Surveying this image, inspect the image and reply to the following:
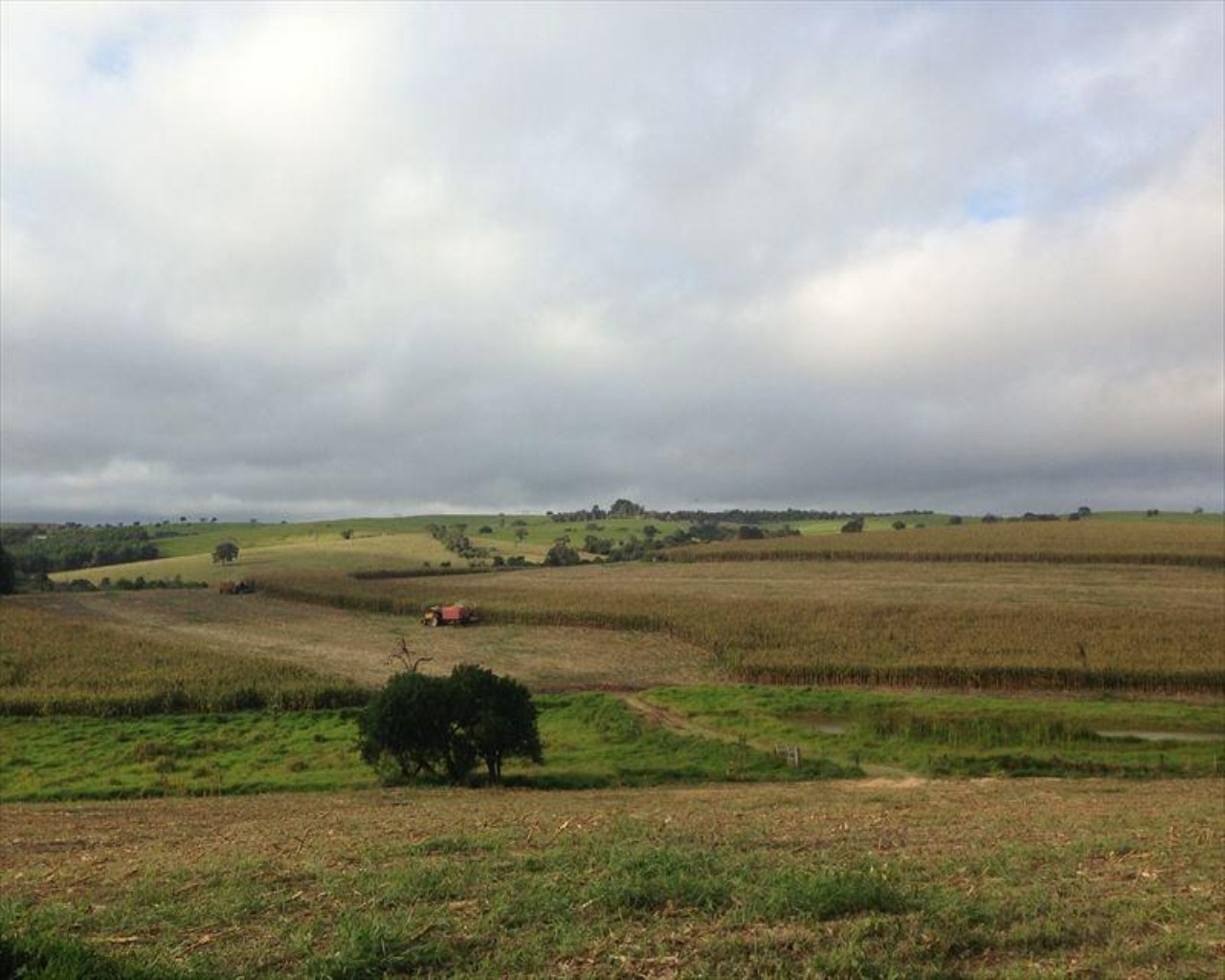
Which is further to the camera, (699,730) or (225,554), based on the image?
(225,554)

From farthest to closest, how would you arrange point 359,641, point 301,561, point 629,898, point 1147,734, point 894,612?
point 301,561 < point 894,612 < point 359,641 < point 1147,734 < point 629,898

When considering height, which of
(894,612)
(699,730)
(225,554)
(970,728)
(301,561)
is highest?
(225,554)

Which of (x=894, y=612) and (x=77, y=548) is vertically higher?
(x=77, y=548)

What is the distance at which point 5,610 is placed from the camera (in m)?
62.0

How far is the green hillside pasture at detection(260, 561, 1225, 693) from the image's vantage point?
38.9 metres

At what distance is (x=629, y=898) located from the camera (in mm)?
7660

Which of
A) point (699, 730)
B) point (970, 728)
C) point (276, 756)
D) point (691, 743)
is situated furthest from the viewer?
point (699, 730)

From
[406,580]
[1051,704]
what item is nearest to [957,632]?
[1051,704]

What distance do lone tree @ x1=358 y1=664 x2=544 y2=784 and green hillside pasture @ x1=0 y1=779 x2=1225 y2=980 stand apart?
9.16 metres

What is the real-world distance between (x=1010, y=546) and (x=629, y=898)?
289ft

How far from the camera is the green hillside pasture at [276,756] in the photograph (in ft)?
77.7

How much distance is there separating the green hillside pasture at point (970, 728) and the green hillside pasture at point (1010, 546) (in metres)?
49.2

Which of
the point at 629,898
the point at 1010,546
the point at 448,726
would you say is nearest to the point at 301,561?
the point at 1010,546

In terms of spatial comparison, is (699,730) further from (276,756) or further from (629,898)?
(629,898)
